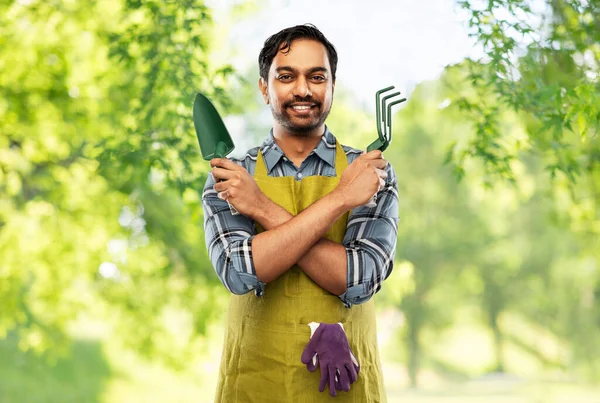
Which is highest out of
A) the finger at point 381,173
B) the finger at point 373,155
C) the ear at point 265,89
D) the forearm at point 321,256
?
the ear at point 265,89

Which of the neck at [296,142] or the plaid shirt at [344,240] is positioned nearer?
the plaid shirt at [344,240]

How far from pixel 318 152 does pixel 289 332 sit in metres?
0.36

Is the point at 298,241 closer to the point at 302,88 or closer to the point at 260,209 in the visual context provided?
the point at 260,209

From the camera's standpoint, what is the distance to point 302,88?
1378 mm

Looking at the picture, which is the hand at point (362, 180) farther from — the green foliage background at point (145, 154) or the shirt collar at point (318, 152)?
the green foliage background at point (145, 154)

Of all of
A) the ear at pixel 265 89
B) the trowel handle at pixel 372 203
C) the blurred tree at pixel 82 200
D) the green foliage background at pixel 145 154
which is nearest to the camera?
the trowel handle at pixel 372 203

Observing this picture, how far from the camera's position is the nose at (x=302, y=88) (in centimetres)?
138

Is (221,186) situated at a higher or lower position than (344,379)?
higher

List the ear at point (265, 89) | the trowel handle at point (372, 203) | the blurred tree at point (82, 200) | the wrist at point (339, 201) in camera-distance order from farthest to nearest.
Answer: the blurred tree at point (82, 200) → the ear at point (265, 89) → the trowel handle at point (372, 203) → the wrist at point (339, 201)

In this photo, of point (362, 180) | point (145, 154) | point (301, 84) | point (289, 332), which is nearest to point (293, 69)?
point (301, 84)

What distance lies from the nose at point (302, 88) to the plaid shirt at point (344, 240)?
14 cm

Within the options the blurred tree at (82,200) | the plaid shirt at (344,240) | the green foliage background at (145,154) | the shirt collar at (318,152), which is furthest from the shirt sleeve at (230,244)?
the blurred tree at (82,200)

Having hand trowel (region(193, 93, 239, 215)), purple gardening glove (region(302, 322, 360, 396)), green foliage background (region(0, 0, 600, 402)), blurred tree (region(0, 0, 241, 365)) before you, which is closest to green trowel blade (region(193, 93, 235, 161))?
hand trowel (region(193, 93, 239, 215))

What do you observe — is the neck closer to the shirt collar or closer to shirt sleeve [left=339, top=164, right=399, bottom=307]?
the shirt collar
